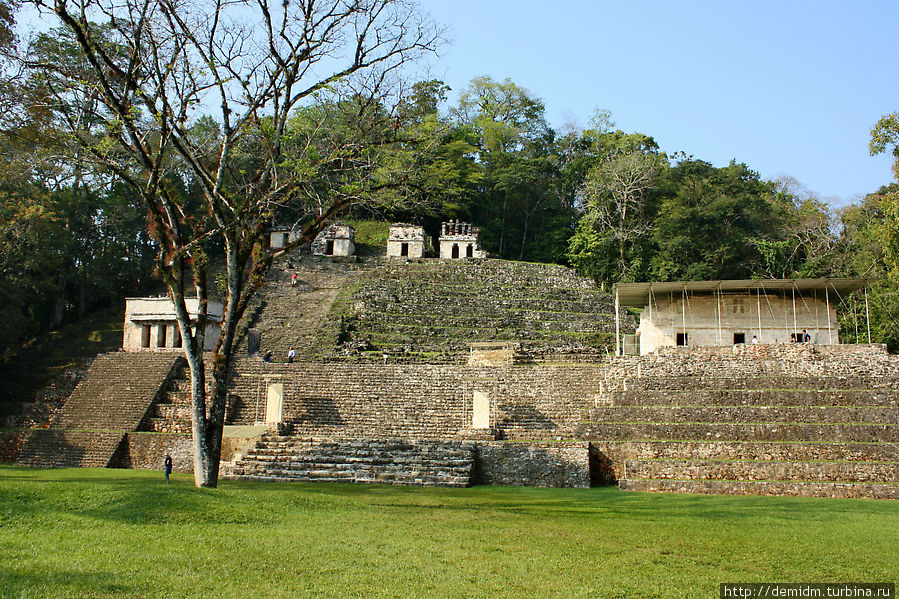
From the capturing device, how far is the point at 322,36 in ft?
43.8

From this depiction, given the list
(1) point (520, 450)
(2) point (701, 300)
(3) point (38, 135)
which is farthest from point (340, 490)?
(2) point (701, 300)

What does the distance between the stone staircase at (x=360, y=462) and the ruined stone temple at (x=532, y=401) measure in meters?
0.05

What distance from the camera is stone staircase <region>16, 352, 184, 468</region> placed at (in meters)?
19.8

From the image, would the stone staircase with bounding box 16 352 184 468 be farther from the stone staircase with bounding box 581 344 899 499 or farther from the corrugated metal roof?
the corrugated metal roof

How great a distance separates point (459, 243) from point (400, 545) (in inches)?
1362

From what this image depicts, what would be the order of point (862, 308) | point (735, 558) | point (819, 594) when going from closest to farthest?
1. point (819, 594)
2. point (735, 558)
3. point (862, 308)

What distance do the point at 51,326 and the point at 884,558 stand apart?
3486 centimetres

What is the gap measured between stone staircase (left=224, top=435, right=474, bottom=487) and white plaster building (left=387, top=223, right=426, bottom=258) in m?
24.3

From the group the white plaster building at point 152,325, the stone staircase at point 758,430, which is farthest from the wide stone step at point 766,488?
the white plaster building at point 152,325

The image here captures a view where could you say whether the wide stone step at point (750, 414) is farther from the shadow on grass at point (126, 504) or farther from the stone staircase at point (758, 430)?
the shadow on grass at point (126, 504)

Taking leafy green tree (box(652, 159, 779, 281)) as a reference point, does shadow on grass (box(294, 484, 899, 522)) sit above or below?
below

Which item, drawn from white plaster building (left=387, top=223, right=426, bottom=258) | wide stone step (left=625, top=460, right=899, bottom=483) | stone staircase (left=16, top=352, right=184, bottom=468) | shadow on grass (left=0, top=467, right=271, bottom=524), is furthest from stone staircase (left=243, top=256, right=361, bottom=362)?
shadow on grass (left=0, top=467, right=271, bottom=524)

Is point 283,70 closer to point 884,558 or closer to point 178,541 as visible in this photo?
point 178,541

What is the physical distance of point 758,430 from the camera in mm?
16562
